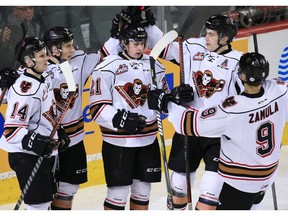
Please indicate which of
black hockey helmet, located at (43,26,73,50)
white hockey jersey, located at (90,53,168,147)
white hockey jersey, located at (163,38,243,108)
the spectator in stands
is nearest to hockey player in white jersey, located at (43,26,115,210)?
black hockey helmet, located at (43,26,73,50)

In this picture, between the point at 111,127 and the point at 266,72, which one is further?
the point at 111,127

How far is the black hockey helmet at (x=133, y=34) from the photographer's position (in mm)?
3879

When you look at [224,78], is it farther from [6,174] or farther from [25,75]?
[6,174]

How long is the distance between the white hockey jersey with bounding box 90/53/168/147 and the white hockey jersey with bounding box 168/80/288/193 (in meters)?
0.35

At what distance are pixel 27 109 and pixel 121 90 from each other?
1.63 feet

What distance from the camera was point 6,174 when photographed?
187 inches

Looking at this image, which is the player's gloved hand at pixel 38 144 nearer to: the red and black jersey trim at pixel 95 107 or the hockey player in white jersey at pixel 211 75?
the red and black jersey trim at pixel 95 107

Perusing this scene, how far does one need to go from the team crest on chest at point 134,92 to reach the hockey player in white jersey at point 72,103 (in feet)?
0.75

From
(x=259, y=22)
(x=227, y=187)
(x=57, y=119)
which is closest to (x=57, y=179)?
(x=57, y=119)

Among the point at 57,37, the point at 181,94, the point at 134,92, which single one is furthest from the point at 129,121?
the point at 57,37

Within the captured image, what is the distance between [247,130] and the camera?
339 centimetres

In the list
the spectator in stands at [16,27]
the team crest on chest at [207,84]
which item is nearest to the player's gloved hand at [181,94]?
the team crest on chest at [207,84]

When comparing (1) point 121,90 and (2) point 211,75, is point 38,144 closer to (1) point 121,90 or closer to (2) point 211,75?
(1) point 121,90

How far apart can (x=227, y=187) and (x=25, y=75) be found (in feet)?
3.34
